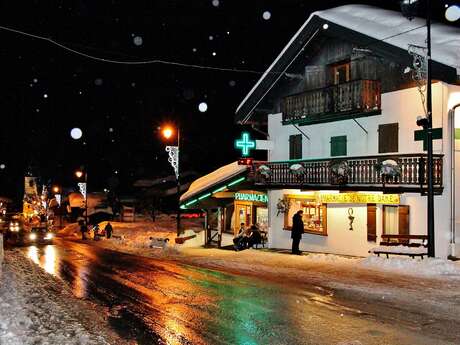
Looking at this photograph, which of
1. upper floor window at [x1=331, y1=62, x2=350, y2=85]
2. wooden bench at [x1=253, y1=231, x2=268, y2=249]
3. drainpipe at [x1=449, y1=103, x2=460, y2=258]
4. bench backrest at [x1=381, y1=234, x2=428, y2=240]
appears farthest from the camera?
wooden bench at [x1=253, y1=231, x2=268, y2=249]

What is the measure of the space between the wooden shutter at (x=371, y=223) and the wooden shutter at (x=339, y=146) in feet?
10.2

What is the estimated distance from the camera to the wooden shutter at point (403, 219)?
20125mm

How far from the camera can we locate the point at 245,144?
27.5 metres

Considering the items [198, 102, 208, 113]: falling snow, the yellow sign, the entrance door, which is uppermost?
[198, 102, 208, 113]: falling snow

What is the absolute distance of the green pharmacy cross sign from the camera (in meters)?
27.4

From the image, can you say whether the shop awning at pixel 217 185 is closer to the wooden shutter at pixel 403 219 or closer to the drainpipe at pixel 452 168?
the wooden shutter at pixel 403 219

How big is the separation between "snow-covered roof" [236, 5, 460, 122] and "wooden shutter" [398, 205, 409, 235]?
562 cm

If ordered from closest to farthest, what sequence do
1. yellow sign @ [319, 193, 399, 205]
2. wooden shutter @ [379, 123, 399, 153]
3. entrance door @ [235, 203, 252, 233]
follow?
yellow sign @ [319, 193, 399, 205]
wooden shutter @ [379, 123, 399, 153]
entrance door @ [235, 203, 252, 233]

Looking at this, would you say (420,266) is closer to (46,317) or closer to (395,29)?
(395,29)

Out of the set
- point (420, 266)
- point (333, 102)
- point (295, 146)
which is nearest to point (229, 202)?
point (295, 146)

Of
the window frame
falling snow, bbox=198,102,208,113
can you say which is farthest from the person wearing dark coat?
falling snow, bbox=198,102,208,113

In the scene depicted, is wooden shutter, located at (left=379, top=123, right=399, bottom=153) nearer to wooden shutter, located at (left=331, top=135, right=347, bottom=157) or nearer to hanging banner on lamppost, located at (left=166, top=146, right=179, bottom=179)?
wooden shutter, located at (left=331, top=135, right=347, bottom=157)

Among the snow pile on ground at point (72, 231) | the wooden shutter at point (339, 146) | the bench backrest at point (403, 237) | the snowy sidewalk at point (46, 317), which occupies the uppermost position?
the wooden shutter at point (339, 146)

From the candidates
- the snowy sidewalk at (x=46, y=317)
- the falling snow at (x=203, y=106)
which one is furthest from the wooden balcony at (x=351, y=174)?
the falling snow at (x=203, y=106)
